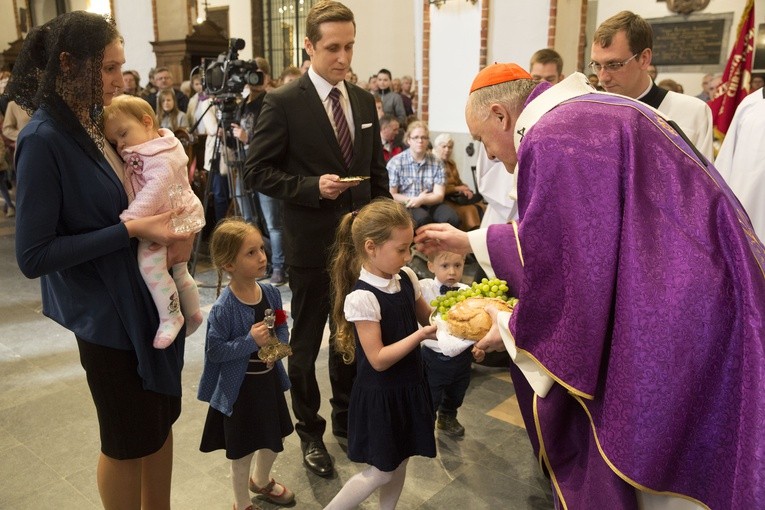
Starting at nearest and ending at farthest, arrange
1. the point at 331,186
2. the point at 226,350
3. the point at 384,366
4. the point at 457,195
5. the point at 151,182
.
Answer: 1. the point at 151,182
2. the point at 384,366
3. the point at 226,350
4. the point at 331,186
5. the point at 457,195

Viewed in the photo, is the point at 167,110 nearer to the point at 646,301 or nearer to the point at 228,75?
the point at 228,75

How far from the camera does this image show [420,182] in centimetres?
598

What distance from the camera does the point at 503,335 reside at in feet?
6.02

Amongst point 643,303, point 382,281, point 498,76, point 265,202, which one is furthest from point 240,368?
point 265,202

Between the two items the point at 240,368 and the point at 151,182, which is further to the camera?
the point at 240,368

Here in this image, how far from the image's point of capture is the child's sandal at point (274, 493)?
105 inches

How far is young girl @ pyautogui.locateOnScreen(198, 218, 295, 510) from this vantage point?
2387 mm

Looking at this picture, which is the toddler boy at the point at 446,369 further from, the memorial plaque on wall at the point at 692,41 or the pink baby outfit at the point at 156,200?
the memorial plaque on wall at the point at 692,41

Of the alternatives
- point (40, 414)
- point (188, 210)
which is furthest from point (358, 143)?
point (40, 414)

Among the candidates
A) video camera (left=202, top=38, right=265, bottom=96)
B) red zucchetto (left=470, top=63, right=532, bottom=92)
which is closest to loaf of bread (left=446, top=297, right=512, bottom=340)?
red zucchetto (left=470, top=63, right=532, bottom=92)

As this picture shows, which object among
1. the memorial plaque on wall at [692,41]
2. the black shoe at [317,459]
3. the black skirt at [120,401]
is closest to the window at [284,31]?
the memorial plaque on wall at [692,41]

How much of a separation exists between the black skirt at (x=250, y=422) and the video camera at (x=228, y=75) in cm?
327

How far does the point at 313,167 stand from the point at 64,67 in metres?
1.22

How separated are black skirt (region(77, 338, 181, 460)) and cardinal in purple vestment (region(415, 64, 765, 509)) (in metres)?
1.07
